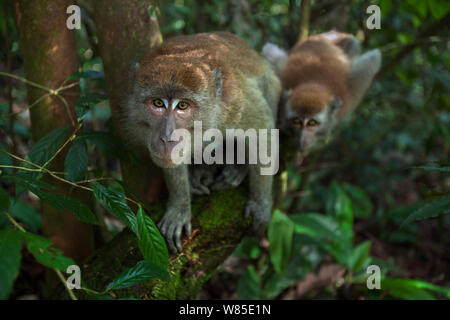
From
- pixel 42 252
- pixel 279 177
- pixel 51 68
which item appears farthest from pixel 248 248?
pixel 42 252

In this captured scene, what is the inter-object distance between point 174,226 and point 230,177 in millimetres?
819

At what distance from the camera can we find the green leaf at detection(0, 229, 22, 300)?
1539mm

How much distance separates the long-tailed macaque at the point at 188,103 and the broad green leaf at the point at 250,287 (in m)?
1.35

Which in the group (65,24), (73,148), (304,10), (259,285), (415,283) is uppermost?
(304,10)

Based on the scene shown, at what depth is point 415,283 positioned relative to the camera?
4.10m

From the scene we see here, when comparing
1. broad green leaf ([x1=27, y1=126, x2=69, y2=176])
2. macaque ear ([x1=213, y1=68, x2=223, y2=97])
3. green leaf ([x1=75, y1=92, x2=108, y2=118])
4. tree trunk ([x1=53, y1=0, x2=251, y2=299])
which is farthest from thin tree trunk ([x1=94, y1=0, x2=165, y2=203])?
macaque ear ([x1=213, y1=68, x2=223, y2=97])

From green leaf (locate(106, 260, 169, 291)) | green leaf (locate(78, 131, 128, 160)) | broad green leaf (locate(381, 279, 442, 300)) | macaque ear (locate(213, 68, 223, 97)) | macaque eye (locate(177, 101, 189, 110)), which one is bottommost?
broad green leaf (locate(381, 279, 442, 300))

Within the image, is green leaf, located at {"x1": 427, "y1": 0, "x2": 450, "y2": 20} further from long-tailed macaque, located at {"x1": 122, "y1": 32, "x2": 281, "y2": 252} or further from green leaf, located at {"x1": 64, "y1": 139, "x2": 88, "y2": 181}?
green leaf, located at {"x1": 64, "y1": 139, "x2": 88, "y2": 181}

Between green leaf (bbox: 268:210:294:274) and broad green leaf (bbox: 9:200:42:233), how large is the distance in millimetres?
2698

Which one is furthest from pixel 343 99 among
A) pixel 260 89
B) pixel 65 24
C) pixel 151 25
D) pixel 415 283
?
pixel 65 24

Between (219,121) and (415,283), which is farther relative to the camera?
(415,283)

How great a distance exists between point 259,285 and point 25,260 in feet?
9.09

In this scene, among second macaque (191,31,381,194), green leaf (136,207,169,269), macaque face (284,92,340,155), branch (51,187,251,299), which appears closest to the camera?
green leaf (136,207,169,269)
